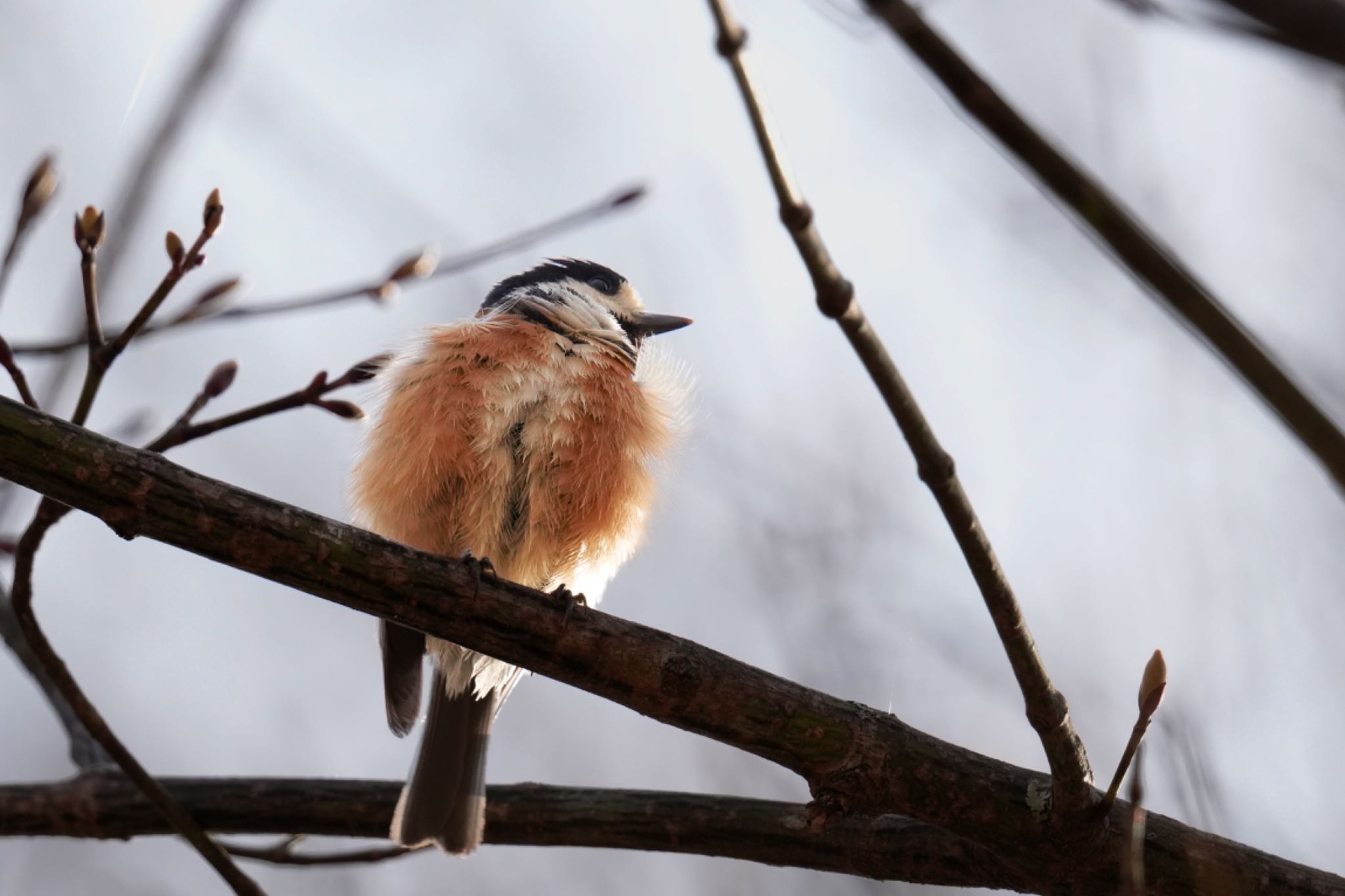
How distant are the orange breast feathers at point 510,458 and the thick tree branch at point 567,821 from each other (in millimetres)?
806

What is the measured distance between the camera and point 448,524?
3.67 m

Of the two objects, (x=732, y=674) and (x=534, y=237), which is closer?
(x=732, y=674)

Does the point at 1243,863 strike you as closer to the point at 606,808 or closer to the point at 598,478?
the point at 606,808

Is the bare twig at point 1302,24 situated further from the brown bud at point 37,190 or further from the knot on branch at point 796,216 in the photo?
the brown bud at point 37,190

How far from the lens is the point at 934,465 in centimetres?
215

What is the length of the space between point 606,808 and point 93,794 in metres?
1.28

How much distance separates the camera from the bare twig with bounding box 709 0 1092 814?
6.01 ft

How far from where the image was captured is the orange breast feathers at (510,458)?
11.9 feet

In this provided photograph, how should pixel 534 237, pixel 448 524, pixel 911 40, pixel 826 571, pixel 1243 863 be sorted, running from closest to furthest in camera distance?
pixel 911 40
pixel 1243 863
pixel 534 237
pixel 448 524
pixel 826 571

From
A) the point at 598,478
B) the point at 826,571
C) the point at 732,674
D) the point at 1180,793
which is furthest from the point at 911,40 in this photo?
the point at 826,571

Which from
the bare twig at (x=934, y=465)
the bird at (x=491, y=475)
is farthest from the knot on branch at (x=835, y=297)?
the bird at (x=491, y=475)

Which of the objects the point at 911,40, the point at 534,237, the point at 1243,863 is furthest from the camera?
the point at 534,237

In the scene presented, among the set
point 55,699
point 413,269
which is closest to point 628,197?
point 413,269

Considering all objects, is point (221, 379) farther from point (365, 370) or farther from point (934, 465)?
point (934, 465)
